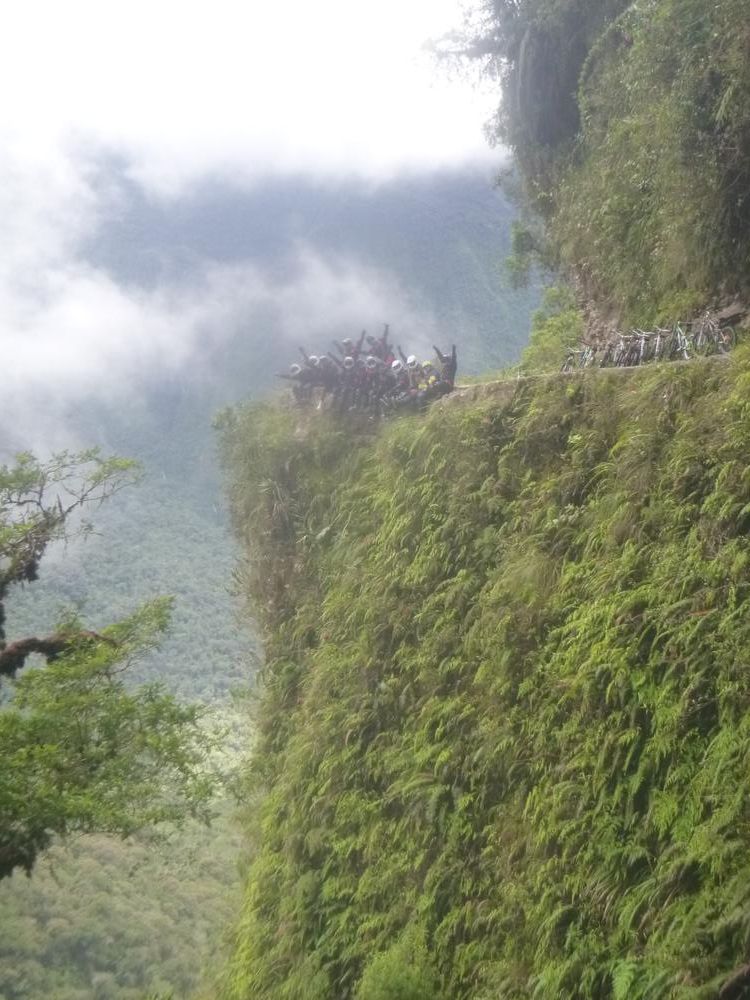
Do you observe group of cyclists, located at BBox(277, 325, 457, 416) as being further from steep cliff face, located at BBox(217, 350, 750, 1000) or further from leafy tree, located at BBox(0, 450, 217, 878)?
leafy tree, located at BBox(0, 450, 217, 878)

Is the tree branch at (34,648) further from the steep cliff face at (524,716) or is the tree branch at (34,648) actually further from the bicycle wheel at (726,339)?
the bicycle wheel at (726,339)

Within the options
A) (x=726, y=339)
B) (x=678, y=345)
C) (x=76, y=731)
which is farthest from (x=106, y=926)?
(x=726, y=339)

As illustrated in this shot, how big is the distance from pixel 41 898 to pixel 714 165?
32.0 metres

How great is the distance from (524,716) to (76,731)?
5.07m

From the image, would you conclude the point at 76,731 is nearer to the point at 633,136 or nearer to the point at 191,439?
the point at 633,136

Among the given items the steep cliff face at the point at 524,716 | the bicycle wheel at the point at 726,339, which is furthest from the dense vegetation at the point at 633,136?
the steep cliff face at the point at 524,716

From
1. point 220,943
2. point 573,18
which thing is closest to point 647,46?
point 573,18

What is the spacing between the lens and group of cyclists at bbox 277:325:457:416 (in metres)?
11.3

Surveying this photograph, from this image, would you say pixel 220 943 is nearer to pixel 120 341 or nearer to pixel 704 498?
pixel 704 498

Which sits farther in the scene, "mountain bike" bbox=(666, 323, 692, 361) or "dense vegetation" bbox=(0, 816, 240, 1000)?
"dense vegetation" bbox=(0, 816, 240, 1000)

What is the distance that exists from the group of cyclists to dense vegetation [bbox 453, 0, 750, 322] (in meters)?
2.81

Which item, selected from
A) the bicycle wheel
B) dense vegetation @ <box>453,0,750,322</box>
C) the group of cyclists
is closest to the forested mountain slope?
the group of cyclists

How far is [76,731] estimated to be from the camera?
9320 mm

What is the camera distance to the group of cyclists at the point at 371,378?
37.0ft
